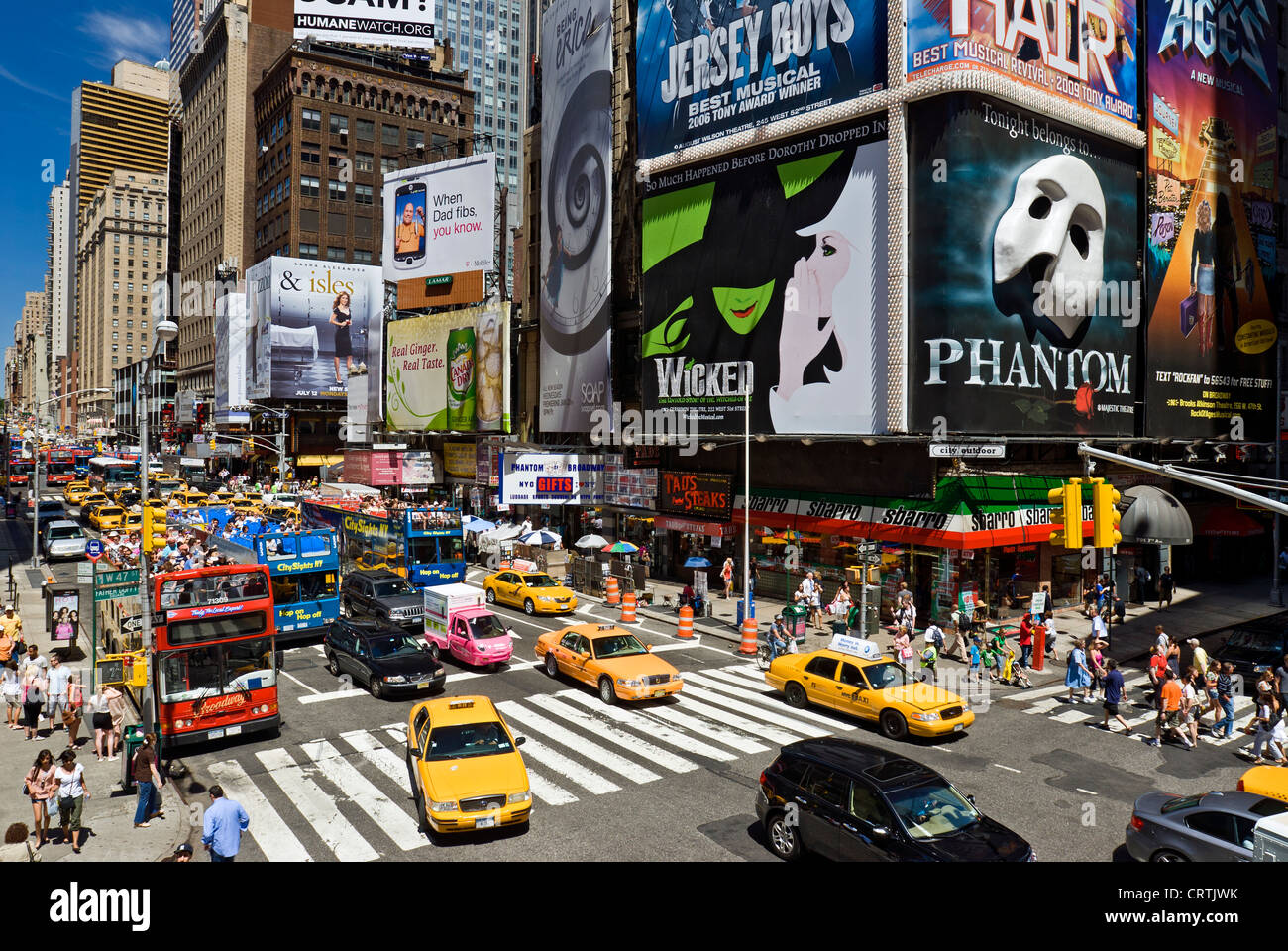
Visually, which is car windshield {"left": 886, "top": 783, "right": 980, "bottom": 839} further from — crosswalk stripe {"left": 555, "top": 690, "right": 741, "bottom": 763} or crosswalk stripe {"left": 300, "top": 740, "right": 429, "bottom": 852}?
crosswalk stripe {"left": 300, "top": 740, "right": 429, "bottom": 852}

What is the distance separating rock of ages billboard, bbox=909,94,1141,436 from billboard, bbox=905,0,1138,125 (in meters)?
1.35

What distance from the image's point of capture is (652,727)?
2052 cm

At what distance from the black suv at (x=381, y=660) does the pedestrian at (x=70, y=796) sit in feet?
27.4

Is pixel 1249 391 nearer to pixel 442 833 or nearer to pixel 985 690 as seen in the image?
pixel 985 690

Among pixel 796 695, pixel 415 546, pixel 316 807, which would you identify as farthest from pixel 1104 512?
pixel 415 546

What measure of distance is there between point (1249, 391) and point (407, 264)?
2164 inches

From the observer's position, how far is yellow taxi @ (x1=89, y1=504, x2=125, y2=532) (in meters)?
54.0

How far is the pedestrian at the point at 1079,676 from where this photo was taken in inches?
906

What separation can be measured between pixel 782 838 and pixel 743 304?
1116 inches

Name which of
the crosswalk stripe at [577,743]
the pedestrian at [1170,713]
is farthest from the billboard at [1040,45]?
the crosswalk stripe at [577,743]

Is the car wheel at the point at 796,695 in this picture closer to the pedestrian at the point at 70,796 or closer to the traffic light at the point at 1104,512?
the traffic light at the point at 1104,512

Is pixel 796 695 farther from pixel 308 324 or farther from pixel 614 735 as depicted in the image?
pixel 308 324

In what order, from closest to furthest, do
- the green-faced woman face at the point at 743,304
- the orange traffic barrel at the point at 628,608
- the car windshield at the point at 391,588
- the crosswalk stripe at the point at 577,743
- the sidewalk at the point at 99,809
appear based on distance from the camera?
the sidewalk at the point at 99,809 → the crosswalk stripe at the point at 577,743 → the car windshield at the point at 391,588 → the orange traffic barrel at the point at 628,608 → the green-faced woman face at the point at 743,304
